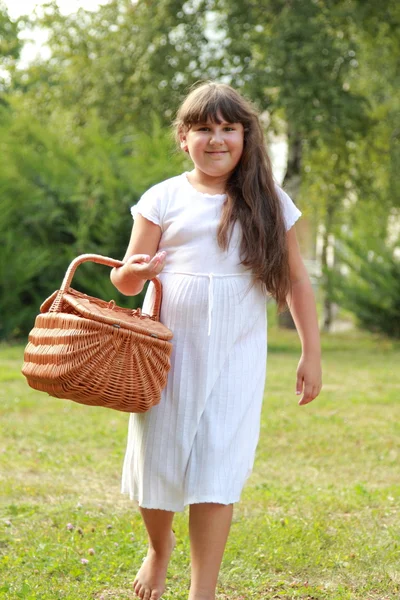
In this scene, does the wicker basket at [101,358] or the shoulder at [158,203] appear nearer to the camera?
the wicker basket at [101,358]

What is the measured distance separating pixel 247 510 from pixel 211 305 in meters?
1.81

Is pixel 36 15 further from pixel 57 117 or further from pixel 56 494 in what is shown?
pixel 56 494

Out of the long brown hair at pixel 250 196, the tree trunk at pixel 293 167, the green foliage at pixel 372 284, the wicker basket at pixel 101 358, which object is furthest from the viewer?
the tree trunk at pixel 293 167

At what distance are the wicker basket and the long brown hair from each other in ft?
1.34

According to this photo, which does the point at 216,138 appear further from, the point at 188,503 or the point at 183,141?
the point at 188,503

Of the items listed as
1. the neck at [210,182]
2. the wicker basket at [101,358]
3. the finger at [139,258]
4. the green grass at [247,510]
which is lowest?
the green grass at [247,510]

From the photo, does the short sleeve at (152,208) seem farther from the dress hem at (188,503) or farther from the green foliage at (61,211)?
the green foliage at (61,211)

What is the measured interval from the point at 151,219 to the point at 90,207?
9.21 meters

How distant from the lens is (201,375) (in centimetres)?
283

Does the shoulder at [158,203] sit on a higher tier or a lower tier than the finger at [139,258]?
higher

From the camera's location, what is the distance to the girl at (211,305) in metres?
2.82

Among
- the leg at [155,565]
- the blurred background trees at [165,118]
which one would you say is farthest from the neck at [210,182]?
the blurred background trees at [165,118]

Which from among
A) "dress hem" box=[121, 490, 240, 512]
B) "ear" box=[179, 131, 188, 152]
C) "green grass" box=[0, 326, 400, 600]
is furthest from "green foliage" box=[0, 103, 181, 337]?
"dress hem" box=[121, 490, 240, 512]

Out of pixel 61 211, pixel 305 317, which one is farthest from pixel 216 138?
pixel 61 211
